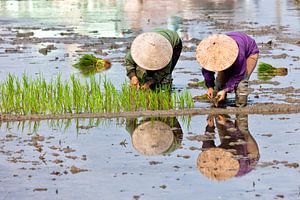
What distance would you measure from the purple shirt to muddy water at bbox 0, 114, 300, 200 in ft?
1.57

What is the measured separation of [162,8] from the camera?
30609 mm

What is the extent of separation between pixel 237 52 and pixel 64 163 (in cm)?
308

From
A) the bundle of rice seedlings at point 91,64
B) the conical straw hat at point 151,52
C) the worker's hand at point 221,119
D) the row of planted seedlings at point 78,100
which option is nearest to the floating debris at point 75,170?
the worker's hand at point 221,119

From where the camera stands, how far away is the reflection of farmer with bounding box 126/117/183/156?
381 inches

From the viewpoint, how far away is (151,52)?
38.7ft

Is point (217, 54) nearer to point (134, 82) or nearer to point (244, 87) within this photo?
point (244, 87)

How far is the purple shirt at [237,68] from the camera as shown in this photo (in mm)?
11469

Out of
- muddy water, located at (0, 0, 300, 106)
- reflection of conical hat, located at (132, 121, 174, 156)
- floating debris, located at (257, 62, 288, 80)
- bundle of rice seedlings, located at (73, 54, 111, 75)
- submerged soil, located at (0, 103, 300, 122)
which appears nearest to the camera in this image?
reflection of conical hat, located at (132, 121, 174, 156)

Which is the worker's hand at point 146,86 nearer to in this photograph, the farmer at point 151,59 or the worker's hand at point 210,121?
the farmer at point 151,59

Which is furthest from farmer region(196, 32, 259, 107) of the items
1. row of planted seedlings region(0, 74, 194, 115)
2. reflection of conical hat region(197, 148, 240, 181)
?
reflection of conical hat region(197, 148, 240, 181)

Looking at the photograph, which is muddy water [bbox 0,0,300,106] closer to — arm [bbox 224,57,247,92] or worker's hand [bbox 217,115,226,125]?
arm [bbox 224,57,247,92]

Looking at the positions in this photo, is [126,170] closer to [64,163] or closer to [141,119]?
[64,163]

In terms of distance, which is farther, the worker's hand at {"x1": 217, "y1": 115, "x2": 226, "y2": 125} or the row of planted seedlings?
the row of planted seedlings

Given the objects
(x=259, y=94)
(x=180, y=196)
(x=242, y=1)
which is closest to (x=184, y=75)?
(x=259, y=94)
